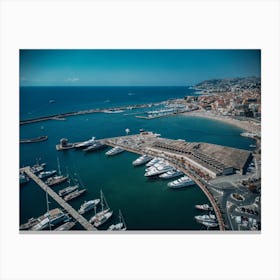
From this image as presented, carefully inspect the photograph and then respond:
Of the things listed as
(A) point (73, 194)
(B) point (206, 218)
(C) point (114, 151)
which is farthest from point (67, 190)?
(B) point (206, 218)

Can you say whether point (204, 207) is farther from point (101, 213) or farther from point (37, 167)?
point (37, 167)

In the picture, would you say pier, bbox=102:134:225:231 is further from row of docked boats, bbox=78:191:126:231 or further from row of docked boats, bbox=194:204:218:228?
row of docked boats, bbox=78:191:126:231

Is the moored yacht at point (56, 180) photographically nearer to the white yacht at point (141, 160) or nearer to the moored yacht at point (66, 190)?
the moored yacht at point (66, 190)

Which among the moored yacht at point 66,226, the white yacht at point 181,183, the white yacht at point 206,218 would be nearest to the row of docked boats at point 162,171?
the white yacht at point 181,183

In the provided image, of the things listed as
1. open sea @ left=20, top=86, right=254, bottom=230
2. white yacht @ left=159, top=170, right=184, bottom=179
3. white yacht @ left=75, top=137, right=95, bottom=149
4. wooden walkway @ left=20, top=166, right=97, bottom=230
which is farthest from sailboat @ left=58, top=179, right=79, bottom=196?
white yacht @ left=75, top=137, right=95, bottom=149
